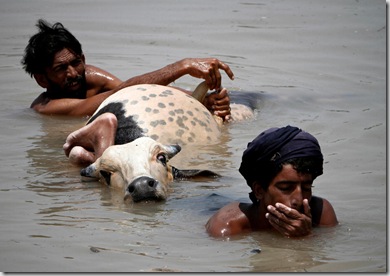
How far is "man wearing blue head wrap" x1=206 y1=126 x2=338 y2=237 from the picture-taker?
5.62 metres

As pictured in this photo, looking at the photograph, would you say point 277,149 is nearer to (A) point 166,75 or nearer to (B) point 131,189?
(B) point 131,189

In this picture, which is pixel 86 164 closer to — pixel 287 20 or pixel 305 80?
pixel 305 80

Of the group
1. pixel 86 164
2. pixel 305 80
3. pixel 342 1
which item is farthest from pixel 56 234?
pixel 342 1

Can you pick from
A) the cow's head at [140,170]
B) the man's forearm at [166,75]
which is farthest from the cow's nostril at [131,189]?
the man's forearm at [166,75]

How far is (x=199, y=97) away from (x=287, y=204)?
3534 mm

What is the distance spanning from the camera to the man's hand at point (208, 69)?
28.4 feet

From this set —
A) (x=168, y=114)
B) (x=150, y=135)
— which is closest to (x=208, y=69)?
(x=168, y=114)

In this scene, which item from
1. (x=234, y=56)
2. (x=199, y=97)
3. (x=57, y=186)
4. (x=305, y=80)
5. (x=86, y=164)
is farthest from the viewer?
(x=234, y=56)

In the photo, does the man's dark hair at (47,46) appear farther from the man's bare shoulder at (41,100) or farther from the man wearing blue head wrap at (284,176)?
the man wearing blue head wrap at (284,176)

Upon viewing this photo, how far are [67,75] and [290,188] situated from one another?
4.69 metres

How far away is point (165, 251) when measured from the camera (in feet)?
18.8

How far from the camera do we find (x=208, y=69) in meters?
8.66

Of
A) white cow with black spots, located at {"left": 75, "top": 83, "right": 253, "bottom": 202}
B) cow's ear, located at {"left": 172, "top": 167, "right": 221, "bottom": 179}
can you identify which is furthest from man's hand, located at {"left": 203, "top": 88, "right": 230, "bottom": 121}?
cow's ear, located at {"left": 172, "top": 167, "right": 221, "bottom": 179}

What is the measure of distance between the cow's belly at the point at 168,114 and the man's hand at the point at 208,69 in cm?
22
